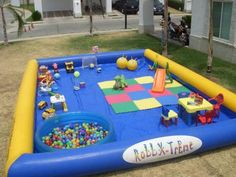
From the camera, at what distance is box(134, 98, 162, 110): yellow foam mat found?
326 inches

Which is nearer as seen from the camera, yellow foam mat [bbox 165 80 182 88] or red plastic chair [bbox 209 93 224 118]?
red plastic chair [bbox 209 93 224 118]

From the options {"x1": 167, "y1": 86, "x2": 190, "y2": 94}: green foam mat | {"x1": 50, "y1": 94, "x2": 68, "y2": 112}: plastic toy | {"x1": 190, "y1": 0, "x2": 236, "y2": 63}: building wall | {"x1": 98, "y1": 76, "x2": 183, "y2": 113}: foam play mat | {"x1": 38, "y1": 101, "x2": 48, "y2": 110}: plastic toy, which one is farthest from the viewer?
{"x1": 190, "y1": 0, "x2": 236, "y2": 63}: building wall

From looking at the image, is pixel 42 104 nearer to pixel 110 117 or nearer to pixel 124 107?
pixel 110 117

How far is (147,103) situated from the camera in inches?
334

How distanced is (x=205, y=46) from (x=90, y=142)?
9.05 m

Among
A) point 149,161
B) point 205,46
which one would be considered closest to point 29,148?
point 149,161

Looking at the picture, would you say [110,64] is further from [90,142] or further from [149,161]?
[149,161]

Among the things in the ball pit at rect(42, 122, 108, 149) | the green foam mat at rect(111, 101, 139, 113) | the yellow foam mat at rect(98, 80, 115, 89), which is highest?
the yellow foam mat at rect(98, 80, 115, 89)

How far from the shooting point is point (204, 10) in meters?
13.3

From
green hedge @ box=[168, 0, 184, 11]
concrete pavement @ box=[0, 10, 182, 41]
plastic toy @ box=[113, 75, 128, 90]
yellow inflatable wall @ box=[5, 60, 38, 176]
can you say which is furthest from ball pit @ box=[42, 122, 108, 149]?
green hedge @ box=[168, 0, 184, 11]

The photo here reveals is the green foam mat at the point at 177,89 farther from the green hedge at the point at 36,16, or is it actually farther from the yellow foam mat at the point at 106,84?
the green hedge at the point at 36,16

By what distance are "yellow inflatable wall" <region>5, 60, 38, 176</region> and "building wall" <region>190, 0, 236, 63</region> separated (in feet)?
26.0

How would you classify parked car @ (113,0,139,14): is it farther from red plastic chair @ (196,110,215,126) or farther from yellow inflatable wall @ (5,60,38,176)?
red plastic chair @ (196,110,215,126)

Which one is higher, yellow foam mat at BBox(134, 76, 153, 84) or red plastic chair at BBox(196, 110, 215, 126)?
yellow foam mat at BBox(134, 76, 153, 84)
